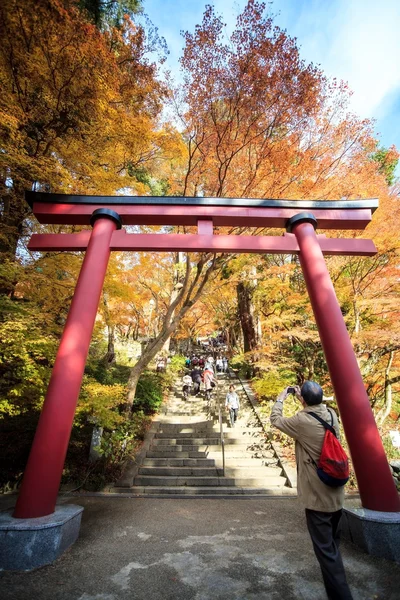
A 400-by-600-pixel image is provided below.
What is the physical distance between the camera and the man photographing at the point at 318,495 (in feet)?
7.06

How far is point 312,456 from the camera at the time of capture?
94.0 inches

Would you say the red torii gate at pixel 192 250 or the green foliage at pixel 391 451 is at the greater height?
the red torii gate at pixel 192 250

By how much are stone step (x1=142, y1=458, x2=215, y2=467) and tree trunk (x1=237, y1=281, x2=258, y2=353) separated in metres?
8.01

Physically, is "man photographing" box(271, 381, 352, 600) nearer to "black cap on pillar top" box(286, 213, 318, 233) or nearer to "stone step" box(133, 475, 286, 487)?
"black cap on pillar top" box(286, 213, 318, 233)

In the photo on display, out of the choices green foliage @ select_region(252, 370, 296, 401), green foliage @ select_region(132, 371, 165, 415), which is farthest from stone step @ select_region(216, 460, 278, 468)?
green foliage @ select_region(132, 371, 165, 415)

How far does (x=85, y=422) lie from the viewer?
873 cm

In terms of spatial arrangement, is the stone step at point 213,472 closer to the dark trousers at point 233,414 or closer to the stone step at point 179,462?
the stone step at point 179,462

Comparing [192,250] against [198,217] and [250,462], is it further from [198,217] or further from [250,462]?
[250,462]

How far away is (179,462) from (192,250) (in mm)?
6480

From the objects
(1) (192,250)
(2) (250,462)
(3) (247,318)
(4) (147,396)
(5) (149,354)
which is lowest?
(2) (250,462)

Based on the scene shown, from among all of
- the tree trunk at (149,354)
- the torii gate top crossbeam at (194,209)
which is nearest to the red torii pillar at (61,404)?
the torii gate top crossbeam at (194,209)

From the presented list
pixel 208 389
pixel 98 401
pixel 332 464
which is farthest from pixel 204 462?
pixel 332 464

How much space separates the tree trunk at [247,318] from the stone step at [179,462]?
8.01 meters

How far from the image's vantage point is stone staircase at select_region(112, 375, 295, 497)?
707 cm
